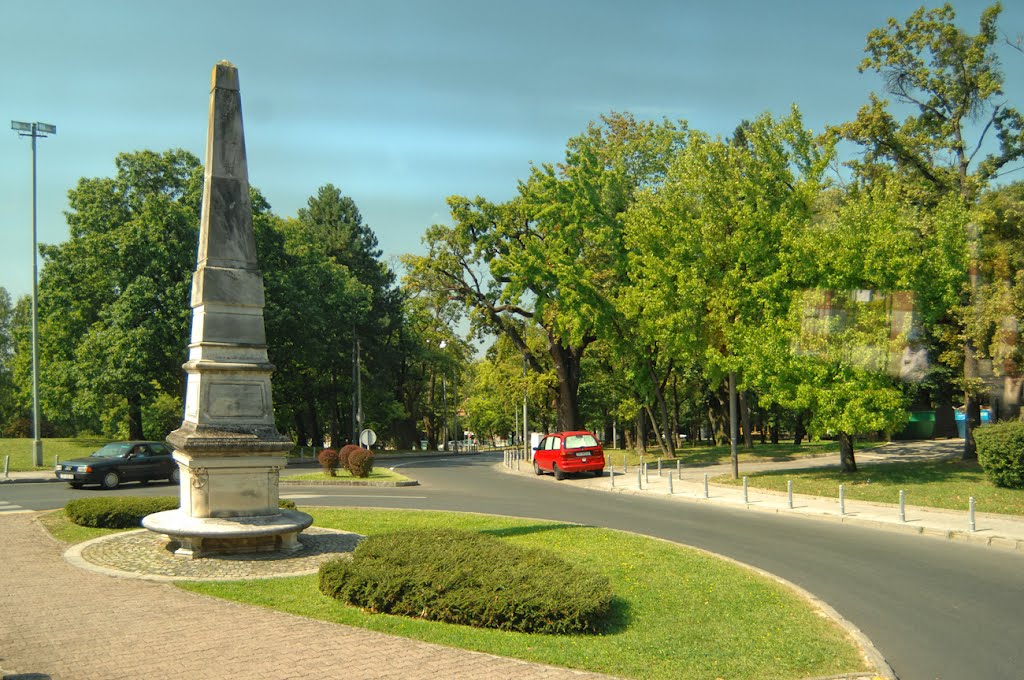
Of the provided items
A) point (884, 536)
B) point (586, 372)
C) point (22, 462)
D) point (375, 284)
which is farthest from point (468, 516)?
point (375, 284)

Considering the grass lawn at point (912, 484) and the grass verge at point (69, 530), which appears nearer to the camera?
the grass verge at point (69, 530)

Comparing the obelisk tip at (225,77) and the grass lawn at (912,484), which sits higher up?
the obelisk tip at (225,77)

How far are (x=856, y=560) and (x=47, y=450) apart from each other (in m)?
38.3

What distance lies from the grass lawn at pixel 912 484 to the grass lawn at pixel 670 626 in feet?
35.0

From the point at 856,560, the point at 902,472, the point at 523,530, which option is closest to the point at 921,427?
the point at 902,472

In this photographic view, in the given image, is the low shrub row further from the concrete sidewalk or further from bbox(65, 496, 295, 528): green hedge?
bbox(65, 496, 295, 528): green hedge

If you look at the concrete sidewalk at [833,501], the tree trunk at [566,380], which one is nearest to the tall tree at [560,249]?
the tree trunk at [566,380]

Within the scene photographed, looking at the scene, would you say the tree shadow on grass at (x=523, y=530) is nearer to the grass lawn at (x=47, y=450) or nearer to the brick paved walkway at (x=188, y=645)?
the brick paved walkway at (x=188, y=645)

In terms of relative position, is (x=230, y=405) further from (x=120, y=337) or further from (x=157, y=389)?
(x=157, y=389)

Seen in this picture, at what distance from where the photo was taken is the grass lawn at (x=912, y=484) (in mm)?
19016

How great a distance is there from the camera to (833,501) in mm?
20547

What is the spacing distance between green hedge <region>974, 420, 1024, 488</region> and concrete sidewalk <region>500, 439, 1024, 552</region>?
8.04 feet

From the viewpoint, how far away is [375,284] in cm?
6166

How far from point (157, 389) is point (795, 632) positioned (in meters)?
38.7
